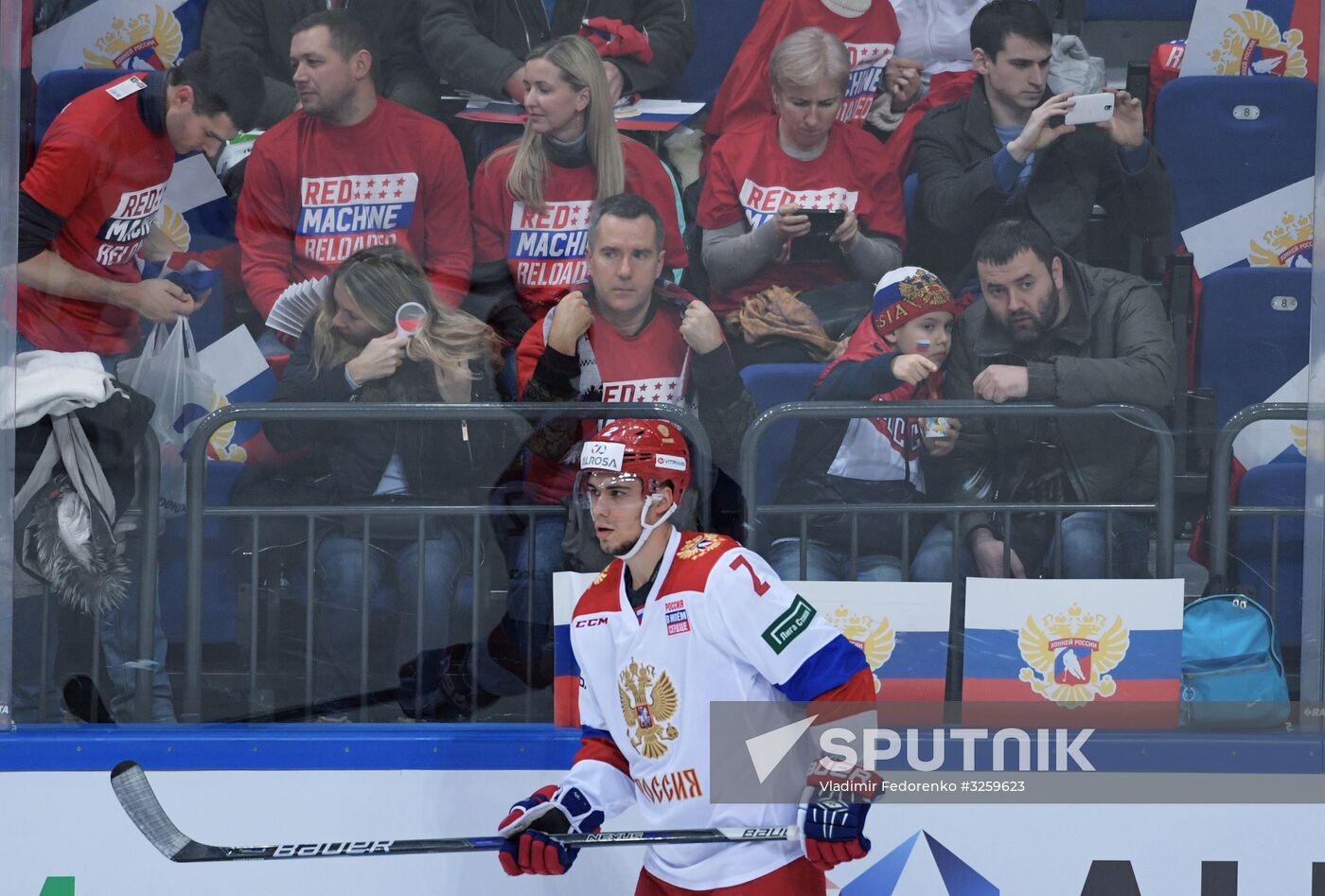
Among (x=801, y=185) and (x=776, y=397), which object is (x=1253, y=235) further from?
Answer: (x=776, y=397)

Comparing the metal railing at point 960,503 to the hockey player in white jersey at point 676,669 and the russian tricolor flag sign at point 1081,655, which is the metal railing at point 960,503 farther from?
the hockey player in white jersey at point 676,669

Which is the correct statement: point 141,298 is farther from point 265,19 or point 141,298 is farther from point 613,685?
point 613,685

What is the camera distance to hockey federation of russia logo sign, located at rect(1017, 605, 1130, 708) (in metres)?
3.48

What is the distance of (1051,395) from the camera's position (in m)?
3.55

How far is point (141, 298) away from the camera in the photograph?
3.53m

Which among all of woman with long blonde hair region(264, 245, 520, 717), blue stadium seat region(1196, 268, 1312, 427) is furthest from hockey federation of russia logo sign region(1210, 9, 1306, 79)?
woman with long blonde hair region(264, 245, 520, 717)

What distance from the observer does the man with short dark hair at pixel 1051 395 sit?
11.6 ft

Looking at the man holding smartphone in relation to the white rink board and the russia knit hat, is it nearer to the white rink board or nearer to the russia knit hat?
the russia knit hat

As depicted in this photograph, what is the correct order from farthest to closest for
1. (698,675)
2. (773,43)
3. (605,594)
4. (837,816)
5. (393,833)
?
(773,43) → (393,833) → (605,594) → (698,675) → (837,816)

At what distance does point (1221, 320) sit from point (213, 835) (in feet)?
8.56

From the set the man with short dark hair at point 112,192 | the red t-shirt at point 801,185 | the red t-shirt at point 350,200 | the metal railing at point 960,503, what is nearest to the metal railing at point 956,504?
the metal railing at point 960,503

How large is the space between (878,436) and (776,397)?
0.85 feet

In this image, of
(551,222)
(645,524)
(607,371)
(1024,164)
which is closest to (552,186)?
(551,222)

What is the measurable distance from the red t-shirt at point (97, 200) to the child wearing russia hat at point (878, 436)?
161cm
